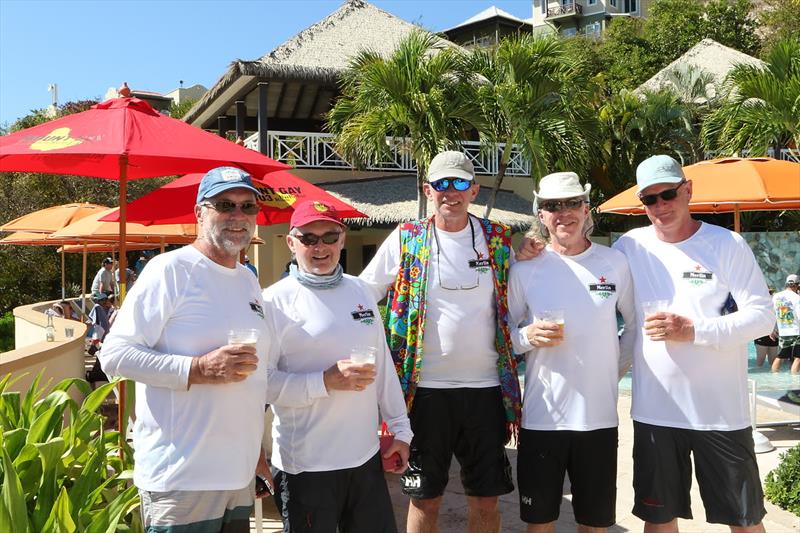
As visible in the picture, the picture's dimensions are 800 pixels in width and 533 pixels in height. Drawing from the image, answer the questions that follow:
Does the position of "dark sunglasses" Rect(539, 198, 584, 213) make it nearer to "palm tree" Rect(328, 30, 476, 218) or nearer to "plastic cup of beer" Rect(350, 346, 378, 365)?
"plastic cup of beer" Rect(350, 346, 378, 365)

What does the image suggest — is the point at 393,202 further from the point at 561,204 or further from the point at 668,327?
the point at 668,327

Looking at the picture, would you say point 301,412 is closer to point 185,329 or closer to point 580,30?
point 185,329

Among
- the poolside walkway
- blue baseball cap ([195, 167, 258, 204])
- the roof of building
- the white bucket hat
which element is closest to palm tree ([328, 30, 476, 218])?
the poolside walkway

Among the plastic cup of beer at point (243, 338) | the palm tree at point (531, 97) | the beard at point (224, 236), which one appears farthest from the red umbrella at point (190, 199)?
the palm tree at point (531, 97)

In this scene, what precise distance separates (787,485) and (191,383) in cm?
421

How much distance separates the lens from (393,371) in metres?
3.23

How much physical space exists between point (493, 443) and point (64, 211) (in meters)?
11.5

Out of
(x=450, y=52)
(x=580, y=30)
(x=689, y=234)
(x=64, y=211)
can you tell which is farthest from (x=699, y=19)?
(x=689, y=234)

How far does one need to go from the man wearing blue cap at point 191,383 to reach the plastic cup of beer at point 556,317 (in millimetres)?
1305

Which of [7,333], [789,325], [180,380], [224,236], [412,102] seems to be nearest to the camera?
[180,380]

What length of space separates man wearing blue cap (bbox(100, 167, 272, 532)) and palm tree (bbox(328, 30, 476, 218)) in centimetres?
1071

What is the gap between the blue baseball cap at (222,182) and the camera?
269 cm

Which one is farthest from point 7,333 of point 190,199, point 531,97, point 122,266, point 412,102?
point 122,266

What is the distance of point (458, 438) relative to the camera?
361cm
